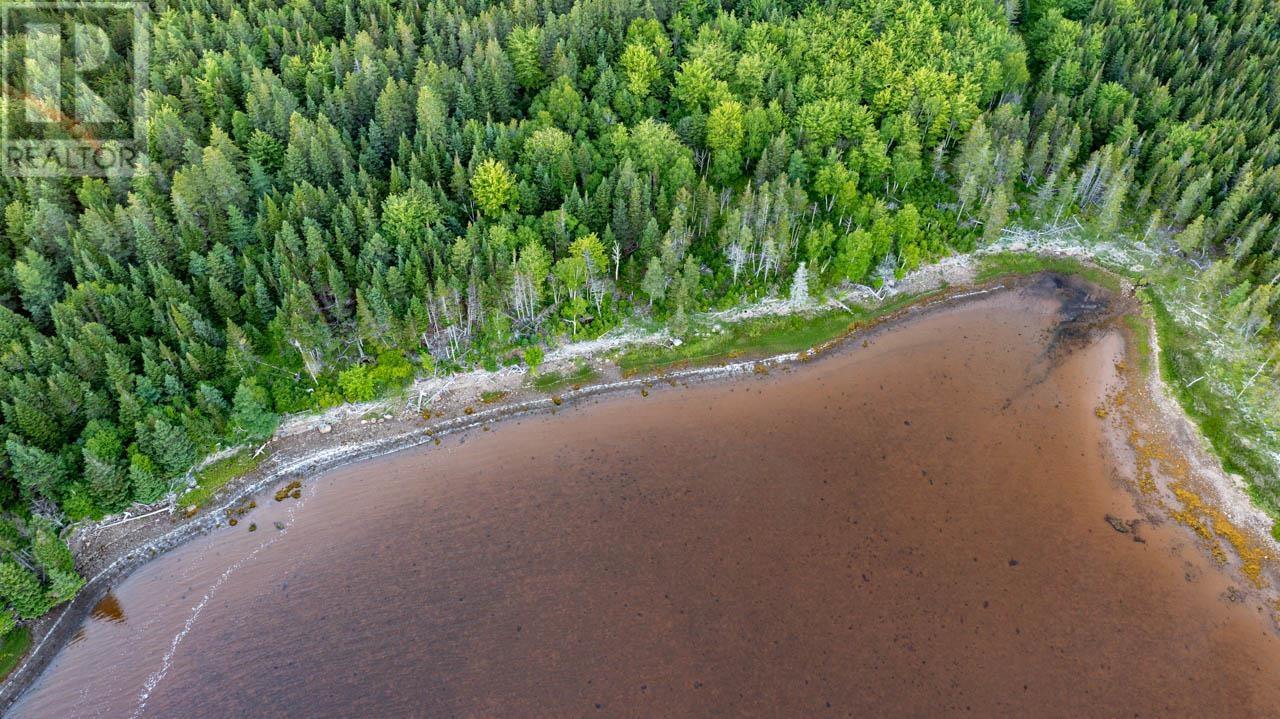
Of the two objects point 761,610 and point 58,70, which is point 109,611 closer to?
point 761,610

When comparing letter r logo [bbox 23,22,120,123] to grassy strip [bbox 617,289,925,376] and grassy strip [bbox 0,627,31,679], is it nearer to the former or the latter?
grassy strip [bbox 0,627,31,679]

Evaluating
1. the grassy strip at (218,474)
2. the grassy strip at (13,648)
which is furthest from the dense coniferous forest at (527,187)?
the grassy strip at (13,648)

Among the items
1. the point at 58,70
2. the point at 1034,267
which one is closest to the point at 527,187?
the point at 1034,267

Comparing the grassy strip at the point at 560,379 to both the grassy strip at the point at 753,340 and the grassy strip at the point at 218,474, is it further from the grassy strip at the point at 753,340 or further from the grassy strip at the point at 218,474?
the grassy strip at the point at 218,474

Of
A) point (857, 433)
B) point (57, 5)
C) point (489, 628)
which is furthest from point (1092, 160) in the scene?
point (57, 5)

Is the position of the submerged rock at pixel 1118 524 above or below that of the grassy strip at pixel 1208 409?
below

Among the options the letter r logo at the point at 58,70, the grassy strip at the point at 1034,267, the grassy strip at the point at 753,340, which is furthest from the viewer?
the letter r logo at the point at 58,70
